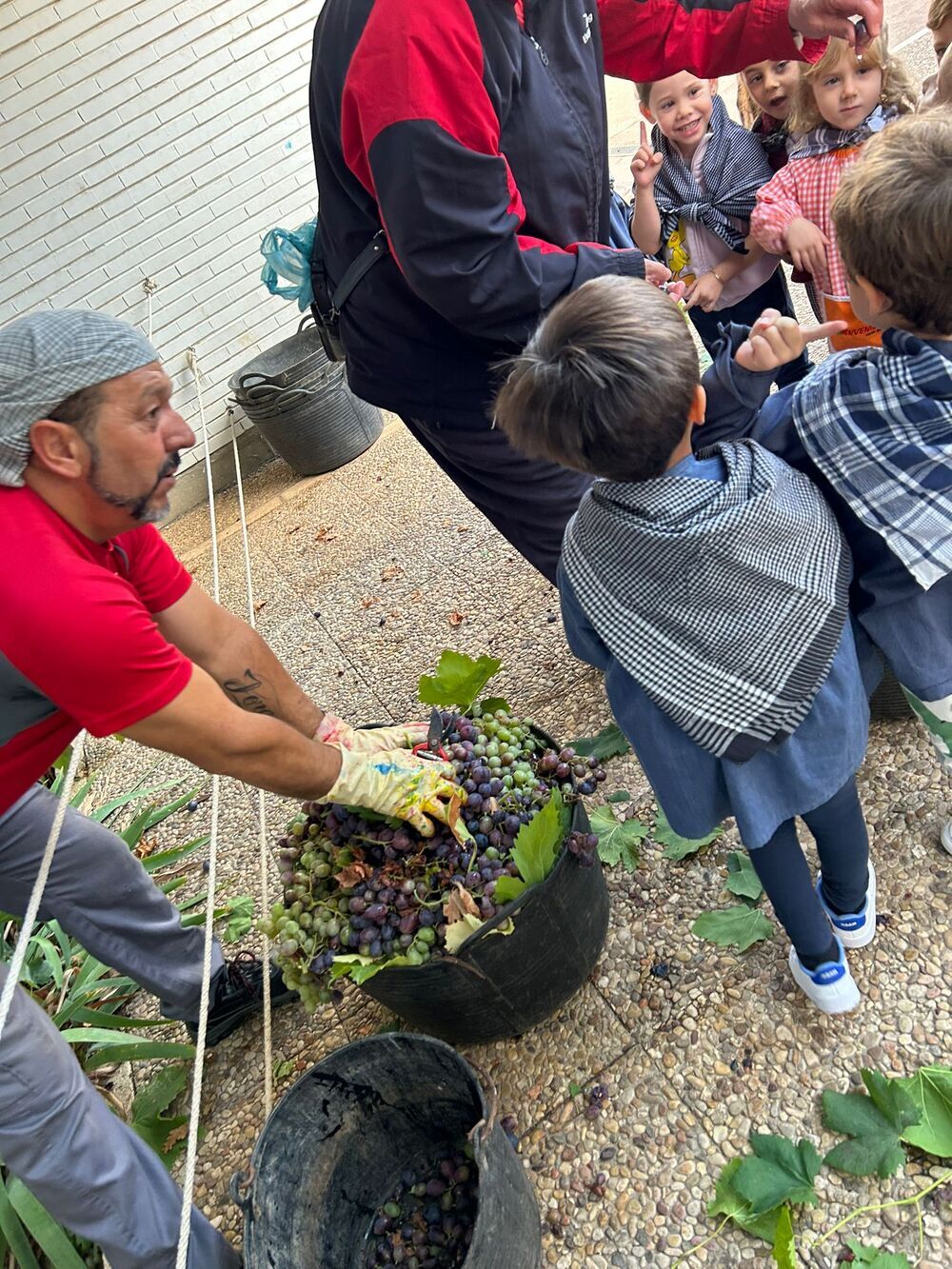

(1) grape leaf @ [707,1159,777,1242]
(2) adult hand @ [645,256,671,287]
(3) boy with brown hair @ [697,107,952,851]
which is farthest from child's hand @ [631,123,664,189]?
(1) grape leaf @ [707,1159,777,1242]

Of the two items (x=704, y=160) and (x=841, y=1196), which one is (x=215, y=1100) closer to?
(x=841, y=1196)

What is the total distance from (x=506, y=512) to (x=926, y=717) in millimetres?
1186

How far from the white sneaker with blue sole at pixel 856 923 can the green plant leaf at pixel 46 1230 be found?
5.65 ft

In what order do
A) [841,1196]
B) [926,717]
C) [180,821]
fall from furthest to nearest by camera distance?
[180,821]
[926,717]
[841,1196]

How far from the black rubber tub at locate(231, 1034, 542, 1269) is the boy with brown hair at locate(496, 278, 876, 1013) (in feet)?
2.19

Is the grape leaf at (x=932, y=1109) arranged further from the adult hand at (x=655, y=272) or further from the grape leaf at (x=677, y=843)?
the adult hand at (x=655, y=272)

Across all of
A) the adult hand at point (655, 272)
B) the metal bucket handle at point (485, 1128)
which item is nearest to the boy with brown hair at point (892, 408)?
the adult hand at point (655, 272)

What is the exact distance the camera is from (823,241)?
8.90ft

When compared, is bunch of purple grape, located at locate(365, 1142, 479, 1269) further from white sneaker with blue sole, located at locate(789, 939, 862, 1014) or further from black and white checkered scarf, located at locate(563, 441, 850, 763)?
black and white checkered scarf, located at locate(563, 441, 850, 763)

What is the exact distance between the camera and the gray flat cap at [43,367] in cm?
153

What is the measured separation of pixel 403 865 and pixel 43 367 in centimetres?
113

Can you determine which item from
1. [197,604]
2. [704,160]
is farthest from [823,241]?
[197,604]

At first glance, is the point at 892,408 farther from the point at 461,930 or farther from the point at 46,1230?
the point at 46,1230

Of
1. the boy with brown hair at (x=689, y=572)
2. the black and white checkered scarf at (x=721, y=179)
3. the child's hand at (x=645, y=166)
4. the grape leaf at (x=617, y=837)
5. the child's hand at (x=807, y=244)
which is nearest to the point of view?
the boy with brown hair at (x=689, y=572)
